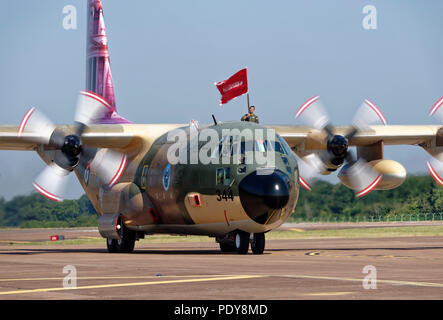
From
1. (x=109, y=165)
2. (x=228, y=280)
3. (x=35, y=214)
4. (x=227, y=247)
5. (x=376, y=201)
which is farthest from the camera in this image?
(x=376, y=201)

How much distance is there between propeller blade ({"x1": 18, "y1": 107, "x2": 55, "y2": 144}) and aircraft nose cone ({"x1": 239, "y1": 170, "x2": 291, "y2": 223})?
7.73 metres

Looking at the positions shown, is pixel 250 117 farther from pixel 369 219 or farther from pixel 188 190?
pixel 369 219

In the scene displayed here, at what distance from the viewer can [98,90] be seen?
3394 cm

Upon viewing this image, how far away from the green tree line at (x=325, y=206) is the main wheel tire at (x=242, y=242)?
11336 mm

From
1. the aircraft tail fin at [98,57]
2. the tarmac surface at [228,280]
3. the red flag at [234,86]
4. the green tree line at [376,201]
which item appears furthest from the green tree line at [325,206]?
the tarmac surface at [228,280]

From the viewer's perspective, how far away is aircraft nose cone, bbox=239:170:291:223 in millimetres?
20984

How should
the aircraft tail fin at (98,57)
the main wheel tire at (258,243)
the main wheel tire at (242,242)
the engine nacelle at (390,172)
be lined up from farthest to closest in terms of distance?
the aircraft tail fin at (98,57) < the engine nacelle at (390,172) < the main wheel tire at (258,243) < the main wheel tire at (242,242)

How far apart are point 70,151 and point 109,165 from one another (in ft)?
10.3

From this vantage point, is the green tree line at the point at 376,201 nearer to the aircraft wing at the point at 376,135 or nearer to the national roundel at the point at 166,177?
the aircraft wing at the point at 376,135

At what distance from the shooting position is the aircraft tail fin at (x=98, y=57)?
3412cm

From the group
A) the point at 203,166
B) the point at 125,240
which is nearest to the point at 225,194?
the point at 203,166

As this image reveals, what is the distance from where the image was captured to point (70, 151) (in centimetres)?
2498

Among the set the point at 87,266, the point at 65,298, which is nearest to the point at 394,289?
the point at 65,298
